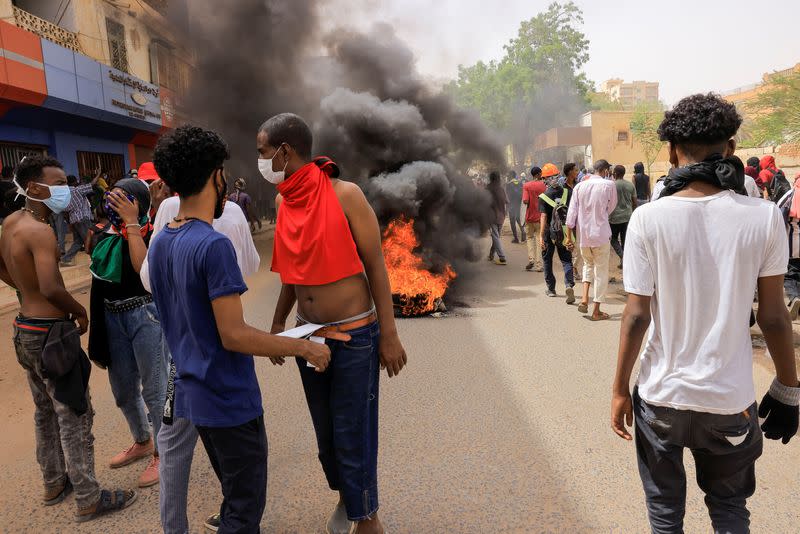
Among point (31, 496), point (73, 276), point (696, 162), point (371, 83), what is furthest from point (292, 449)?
point (371, 83)

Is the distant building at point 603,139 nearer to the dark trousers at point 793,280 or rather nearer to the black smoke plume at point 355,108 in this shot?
the black smoke plume at point 355,108

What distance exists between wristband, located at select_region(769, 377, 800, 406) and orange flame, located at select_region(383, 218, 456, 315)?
476 centimetres

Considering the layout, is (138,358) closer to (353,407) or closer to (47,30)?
(353,407)

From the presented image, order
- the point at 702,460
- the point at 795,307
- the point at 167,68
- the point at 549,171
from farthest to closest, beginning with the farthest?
the point at 167,68
the point at 549,171
the point at 795,307
the point at 702,460

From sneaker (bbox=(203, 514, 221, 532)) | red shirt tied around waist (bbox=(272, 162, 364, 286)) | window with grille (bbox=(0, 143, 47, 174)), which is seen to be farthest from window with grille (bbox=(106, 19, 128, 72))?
sneaker (bbox=(203, 514, 221, 532))

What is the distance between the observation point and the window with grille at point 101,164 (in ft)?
48.9

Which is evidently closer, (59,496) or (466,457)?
(59,496)

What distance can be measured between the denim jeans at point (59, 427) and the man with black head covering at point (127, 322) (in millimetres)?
245

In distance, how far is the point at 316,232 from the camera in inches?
81.0

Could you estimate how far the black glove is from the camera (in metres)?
1.71

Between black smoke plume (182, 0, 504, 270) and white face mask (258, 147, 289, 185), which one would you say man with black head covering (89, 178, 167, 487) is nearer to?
white face mask (258, 147, 289, 185)

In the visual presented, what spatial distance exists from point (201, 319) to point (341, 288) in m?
0.61

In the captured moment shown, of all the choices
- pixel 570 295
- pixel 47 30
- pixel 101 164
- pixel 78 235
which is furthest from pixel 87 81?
Answer: pixel 570 295

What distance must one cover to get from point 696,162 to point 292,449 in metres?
2.68
